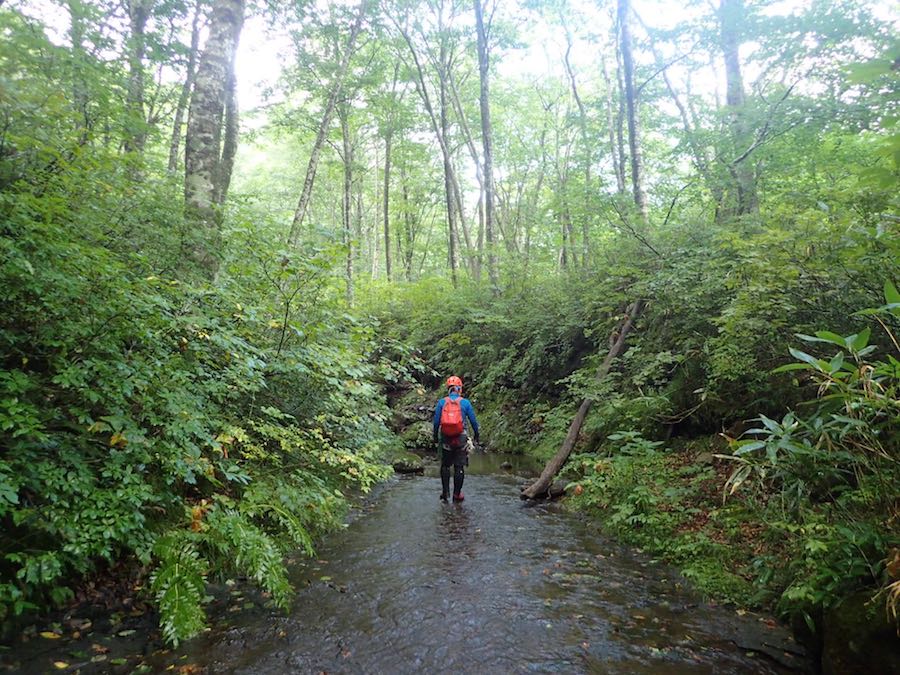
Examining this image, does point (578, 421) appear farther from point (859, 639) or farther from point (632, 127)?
point (632, 127)

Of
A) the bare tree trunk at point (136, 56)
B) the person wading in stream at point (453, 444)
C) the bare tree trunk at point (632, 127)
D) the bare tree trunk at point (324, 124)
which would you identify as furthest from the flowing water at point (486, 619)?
the bare tree trunk at point (324, 124)

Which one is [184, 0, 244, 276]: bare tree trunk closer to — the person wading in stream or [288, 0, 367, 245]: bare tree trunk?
the person wading in stream

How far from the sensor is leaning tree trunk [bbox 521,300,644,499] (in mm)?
8828

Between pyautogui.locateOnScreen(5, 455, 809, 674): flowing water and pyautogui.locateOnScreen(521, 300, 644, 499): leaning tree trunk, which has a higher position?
pyautogui.locateOnScreen(521, 300, 644, 499): leaning tree trunk

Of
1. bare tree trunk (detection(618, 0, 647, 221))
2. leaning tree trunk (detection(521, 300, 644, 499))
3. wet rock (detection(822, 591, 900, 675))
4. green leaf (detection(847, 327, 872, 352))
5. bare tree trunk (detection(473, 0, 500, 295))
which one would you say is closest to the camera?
wet rock (detection(822, 591, 900, 675))

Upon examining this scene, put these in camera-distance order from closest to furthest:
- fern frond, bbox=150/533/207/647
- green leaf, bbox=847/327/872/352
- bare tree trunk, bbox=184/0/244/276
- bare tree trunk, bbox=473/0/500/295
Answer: green leaf, bbox=847/327/872/352 → fern frond, bbox=150/533/207/647 → bare tree trunk, bbox=184/0/244/276 → bare tree trunk, bbox=473/0/500/295

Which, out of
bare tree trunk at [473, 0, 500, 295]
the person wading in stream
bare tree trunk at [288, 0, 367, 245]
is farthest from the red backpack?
bare tree trunk at [473, 0, 500, 295]

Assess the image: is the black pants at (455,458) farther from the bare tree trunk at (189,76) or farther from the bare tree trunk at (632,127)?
the bare tree trunk at (189,76)

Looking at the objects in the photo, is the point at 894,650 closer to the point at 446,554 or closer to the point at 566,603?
the point at 566,603

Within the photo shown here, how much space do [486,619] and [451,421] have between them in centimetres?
447

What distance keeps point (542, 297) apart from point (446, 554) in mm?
10322

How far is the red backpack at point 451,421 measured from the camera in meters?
8.76

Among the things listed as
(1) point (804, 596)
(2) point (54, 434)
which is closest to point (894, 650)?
(1) point (804, 596)

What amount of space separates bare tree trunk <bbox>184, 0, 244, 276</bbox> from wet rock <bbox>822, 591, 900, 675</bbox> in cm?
749
